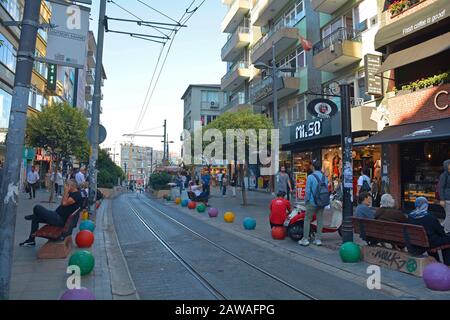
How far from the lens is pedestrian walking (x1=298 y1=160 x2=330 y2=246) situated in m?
8.98

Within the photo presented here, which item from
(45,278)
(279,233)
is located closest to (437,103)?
(279,233)

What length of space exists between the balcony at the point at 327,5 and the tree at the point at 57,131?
13.9m

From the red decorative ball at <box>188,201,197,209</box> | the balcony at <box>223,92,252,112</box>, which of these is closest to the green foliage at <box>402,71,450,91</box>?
the red decorative ball at <box>188,201,197,209</box>

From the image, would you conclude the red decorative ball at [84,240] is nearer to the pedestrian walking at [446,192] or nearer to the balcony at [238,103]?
the pedestrian walking at [446,192]

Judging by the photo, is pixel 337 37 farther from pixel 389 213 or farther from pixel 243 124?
pixel 389 213

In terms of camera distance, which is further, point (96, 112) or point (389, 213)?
point (96, 112)

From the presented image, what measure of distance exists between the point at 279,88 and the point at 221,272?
2109cm

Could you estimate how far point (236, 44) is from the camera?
123 ft

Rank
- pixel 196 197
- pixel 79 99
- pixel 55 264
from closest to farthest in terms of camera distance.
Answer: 1. pixel 55 264
2. pixel 196 197
3. pixel 79 99

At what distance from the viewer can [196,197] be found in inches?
813

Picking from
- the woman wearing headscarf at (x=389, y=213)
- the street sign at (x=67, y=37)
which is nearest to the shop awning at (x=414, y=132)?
the woman wearing headscarf at (x=389, y=213)
